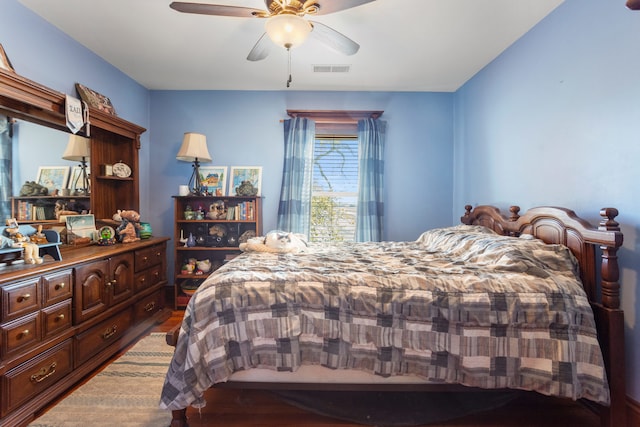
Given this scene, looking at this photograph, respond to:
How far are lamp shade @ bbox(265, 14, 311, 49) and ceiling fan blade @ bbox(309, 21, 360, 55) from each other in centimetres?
16

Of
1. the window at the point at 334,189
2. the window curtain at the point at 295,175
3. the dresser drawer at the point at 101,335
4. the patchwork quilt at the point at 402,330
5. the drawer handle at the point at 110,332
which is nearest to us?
the patchwork quilt at the point at 402,330

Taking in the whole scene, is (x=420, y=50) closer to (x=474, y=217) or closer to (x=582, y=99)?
(x=582, y=99)

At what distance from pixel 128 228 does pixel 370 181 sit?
255cm

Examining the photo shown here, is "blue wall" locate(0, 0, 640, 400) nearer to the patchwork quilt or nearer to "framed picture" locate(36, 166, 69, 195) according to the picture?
"framed picture" locate(36, 166, 69, 195)

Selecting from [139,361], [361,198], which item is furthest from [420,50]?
[139,361]

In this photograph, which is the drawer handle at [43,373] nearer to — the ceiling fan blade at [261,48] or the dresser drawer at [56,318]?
the dresser drawer at [56,318]

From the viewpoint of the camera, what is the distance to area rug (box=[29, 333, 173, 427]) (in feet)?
5.10

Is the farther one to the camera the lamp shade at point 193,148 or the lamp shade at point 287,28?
the lamp shade at point 193,148

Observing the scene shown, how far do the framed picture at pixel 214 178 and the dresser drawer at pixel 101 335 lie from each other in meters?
1.56

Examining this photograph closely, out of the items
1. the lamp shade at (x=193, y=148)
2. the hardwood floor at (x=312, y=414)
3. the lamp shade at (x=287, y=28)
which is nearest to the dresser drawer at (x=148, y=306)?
the hardwood floor at (x=312, y=414)

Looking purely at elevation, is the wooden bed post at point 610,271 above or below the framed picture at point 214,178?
below

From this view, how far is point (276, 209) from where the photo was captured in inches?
139

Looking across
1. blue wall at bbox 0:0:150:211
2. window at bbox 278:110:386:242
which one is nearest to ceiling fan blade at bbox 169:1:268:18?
blue wall at bbox 0:0:150:211

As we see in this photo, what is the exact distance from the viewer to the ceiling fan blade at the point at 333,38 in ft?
6.19
